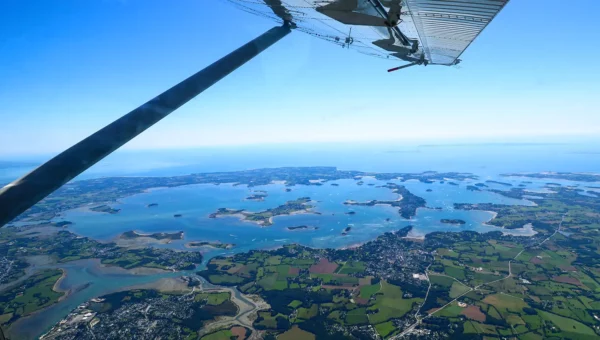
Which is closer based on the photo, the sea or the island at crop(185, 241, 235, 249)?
the sea

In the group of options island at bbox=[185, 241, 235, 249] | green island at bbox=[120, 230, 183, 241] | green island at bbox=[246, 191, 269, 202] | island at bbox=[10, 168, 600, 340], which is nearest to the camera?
island at bbox=[10, 168, 600, 340]

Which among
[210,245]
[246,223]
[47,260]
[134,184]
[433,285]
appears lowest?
Result: [246,223]

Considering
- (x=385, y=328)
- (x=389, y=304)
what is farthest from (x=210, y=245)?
(x=385, y=328)

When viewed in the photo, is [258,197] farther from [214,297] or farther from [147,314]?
[147,314]

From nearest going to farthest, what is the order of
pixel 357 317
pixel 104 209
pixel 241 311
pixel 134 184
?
pixel 357 317 < pixel 241 311 < pixel 104 209 < pixel 134 184

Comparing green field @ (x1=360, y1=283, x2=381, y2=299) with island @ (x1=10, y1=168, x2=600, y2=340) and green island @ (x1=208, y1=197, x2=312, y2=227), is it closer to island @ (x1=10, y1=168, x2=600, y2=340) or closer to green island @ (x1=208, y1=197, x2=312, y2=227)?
island @ (x1=10, y1=168, x2=600, y2=340)

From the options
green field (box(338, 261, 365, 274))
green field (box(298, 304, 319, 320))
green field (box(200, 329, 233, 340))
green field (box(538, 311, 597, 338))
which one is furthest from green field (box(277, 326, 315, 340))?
green field (box(538, 311, 597, 338))

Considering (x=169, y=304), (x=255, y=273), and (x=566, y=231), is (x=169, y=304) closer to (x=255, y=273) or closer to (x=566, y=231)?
(x=255, y=273)

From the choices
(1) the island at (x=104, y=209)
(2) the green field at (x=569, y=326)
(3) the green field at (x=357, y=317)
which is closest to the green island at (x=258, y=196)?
(1) the island at (x=104, y=209)
